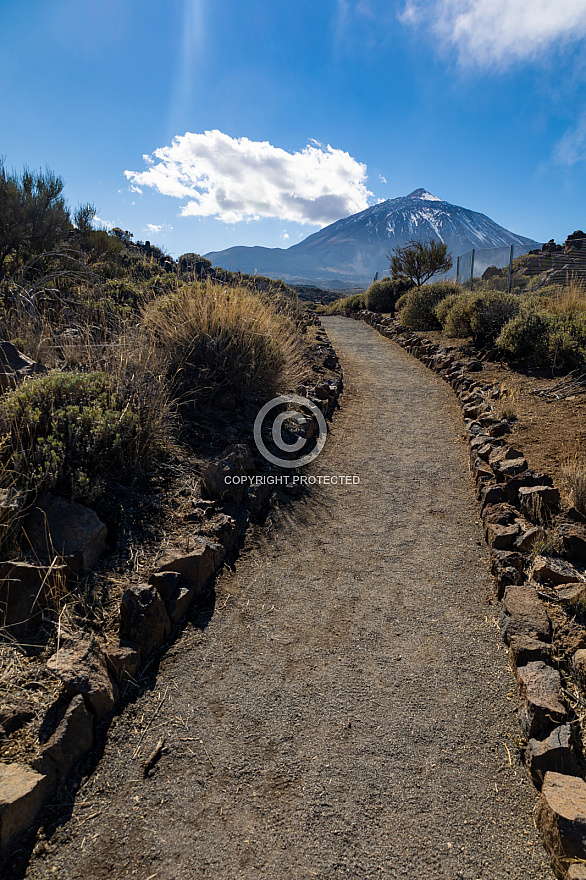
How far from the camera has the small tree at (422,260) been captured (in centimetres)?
1791

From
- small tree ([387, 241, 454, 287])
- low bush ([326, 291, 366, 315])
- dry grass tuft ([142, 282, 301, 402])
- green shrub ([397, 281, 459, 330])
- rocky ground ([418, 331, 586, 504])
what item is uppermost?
small tree ([387, 241, 454, 287])

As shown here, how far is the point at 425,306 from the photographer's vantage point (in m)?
12.9

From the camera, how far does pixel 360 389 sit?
824 centimetres

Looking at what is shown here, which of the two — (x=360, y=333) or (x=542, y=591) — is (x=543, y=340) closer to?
(x=542, y=591)

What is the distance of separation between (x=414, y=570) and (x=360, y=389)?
514cm

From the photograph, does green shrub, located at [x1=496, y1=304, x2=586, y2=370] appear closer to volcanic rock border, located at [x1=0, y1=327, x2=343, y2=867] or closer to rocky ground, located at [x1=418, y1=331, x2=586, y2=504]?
rocky ground, located at [x1=418, y1=331, x2=586, y2=504]

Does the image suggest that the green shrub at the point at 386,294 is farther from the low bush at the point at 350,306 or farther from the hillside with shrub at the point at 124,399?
the hillside with shrub at the point at 124,399

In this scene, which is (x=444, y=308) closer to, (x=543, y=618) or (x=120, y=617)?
(x=543, y=618)

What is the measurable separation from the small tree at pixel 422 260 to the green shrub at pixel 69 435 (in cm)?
1668

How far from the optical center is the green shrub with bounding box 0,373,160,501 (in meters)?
2.89

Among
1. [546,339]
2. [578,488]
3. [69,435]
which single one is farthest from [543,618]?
[546,339]

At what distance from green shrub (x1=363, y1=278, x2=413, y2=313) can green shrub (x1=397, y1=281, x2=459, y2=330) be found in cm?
561

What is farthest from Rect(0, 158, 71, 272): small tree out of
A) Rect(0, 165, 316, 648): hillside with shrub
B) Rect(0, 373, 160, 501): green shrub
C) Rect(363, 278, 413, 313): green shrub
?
Rect(363, 278, 413, 313): green shrub

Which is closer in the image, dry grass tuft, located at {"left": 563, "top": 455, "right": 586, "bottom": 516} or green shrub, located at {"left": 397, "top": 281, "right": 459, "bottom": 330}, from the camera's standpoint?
dry grass tuft, located at {"left": 563, "top": 455, "right": 586, "bottom": 516}
